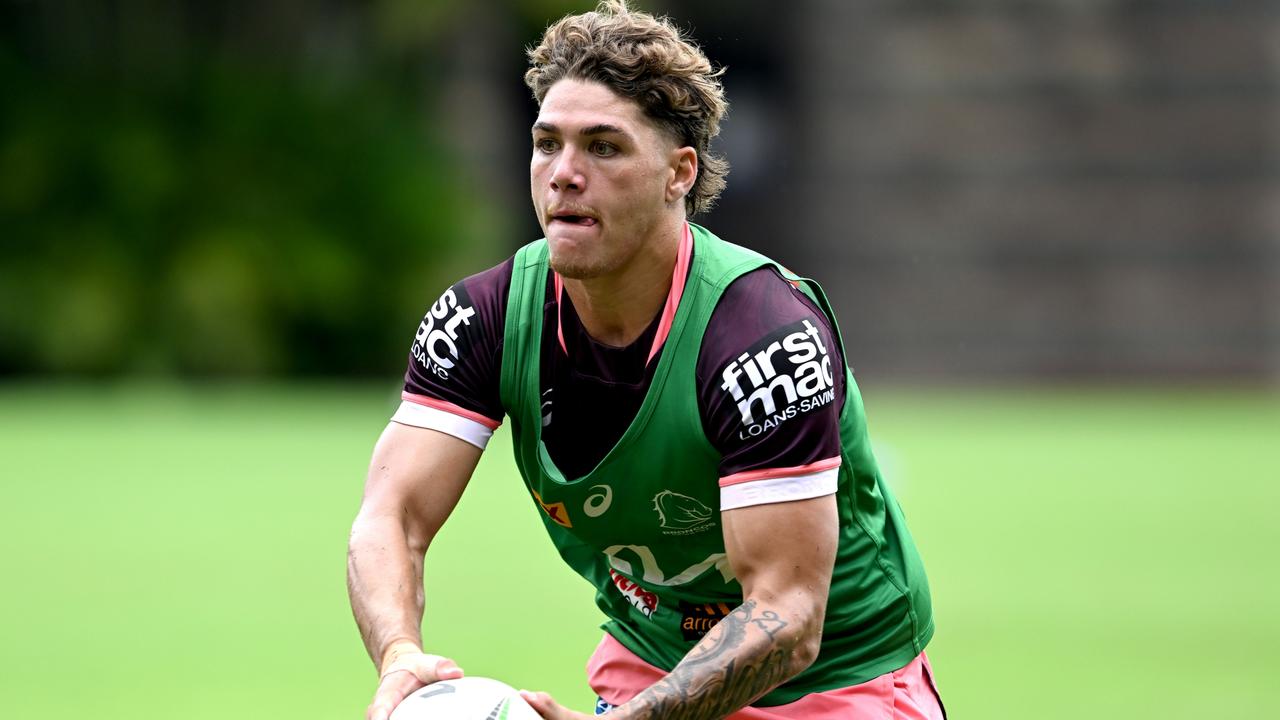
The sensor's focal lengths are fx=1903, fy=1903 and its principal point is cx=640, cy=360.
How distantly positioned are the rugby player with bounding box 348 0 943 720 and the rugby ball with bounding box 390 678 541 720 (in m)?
0.05

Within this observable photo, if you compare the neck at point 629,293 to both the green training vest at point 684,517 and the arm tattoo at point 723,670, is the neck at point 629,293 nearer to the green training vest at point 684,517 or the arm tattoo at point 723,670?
the green training vest at point 684,517

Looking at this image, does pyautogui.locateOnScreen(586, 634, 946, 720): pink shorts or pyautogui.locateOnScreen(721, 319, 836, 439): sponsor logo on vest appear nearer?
pyautogui.locateOnScreen(721, 319, 836, 439): sponsor logo on vest

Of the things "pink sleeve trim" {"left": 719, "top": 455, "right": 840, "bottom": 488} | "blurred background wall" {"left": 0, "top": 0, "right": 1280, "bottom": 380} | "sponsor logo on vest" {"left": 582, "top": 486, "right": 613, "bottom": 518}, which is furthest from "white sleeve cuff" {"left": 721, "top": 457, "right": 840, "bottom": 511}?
"blurred background wall" {"left": 0, "top": 0, "right": 1280, "bottom": 380}

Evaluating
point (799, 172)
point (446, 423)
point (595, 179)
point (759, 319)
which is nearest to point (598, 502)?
point (446, 423)

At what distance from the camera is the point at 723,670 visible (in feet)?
15.5

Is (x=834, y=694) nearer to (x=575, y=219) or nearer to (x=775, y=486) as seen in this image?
(x=775, y=486)

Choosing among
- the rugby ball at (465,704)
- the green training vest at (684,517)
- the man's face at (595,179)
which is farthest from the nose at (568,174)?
the rugby ball at (465,704)

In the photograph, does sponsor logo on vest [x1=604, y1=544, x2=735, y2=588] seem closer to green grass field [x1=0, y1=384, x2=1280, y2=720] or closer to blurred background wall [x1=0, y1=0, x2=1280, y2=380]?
green grass field [x1=0, y1=384, x2=1280, y2=720]

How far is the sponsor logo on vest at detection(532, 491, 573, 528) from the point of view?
5.25 meters

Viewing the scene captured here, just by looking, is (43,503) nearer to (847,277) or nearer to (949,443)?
(949,443)

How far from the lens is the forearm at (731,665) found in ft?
15.4

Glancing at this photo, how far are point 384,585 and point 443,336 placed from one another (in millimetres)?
699

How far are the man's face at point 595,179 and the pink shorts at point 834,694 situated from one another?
48.0 inches

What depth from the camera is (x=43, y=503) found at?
1450 cm
